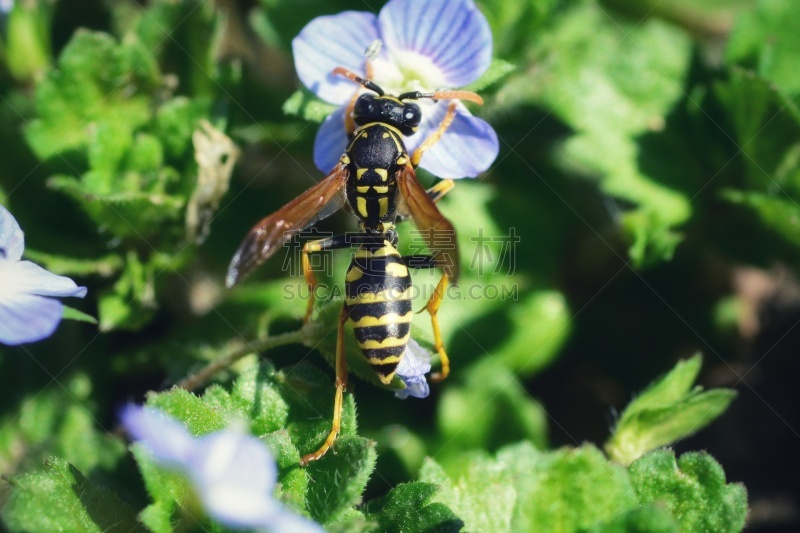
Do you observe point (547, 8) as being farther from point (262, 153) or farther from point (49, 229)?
point (49, 229)

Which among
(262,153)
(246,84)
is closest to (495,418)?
(262,153)

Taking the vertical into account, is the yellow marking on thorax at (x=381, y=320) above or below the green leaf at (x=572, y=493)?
above

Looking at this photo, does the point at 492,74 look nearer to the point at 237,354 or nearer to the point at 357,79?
the point at 357,79

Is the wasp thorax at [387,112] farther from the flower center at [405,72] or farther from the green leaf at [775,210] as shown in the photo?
the green leaf at [775,210]

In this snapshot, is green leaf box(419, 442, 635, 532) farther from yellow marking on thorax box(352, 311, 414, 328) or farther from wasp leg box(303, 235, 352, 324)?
wasp leg box(303, 235, 352, 324)

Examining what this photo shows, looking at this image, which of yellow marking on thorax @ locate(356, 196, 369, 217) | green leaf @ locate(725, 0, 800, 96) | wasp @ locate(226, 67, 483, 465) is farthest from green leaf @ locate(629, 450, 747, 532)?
green leaf @ locate(725, 0, 800, 96)

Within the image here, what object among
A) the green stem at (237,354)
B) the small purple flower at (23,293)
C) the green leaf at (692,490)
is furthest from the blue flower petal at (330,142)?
the green leaf at (692,490)
